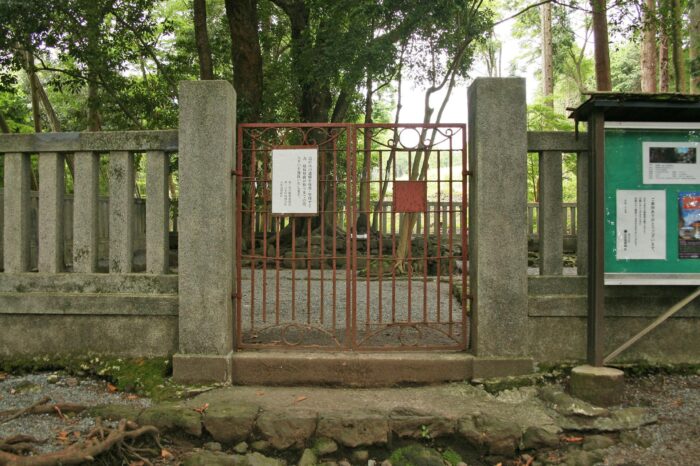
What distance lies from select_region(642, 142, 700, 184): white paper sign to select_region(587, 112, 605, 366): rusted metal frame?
18.7 inches

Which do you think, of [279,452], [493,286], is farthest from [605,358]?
[279,452]

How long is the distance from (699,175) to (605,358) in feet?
5.99

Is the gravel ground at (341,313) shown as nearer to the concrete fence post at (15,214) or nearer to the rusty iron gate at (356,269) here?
the rusty iron gate at (356,269)

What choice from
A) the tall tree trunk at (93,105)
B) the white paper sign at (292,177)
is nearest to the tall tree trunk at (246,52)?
the tall tree trunk at (93,105)

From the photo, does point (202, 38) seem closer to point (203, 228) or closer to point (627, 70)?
point (203, 228)

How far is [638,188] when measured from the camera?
4699 mm

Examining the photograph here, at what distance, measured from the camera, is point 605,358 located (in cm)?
472

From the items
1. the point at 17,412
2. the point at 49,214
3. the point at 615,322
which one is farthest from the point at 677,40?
the point at 17,412

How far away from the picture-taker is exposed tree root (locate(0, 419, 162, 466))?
11.4 ft

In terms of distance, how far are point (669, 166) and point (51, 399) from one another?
579 centimetres

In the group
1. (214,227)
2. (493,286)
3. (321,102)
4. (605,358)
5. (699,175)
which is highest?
(321,102)

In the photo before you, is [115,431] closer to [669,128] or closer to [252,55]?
[669,128]

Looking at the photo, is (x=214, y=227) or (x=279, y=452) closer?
(x=279, y=452)

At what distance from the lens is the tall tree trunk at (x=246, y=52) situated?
12445 millimetres
